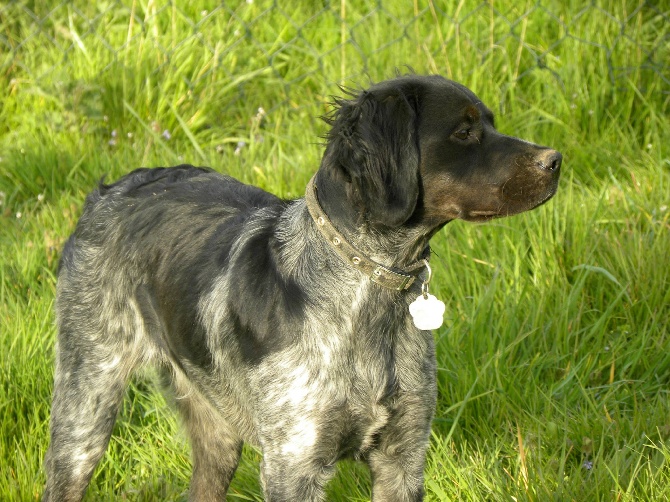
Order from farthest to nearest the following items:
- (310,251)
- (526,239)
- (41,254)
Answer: (41,254) < (526,239) < (310,251)

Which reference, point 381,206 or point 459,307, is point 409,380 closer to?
point 381,206

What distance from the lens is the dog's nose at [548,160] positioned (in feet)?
10.3

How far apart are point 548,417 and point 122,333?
61.5 inches

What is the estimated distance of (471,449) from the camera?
386 cm

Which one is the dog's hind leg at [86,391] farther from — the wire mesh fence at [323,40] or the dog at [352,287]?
the wire mesh fence at [323,40]

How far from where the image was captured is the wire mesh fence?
5.98m

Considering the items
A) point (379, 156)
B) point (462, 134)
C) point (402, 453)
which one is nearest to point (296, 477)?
point (402, 453)

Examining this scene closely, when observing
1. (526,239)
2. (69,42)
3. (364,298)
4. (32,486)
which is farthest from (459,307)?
(69,42)

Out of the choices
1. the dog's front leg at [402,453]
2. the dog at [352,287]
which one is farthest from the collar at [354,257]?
the dog's front leg at [402,453]

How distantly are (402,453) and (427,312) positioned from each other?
1.59 feet

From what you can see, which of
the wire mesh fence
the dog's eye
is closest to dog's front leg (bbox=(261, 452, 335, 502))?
the dog's eye

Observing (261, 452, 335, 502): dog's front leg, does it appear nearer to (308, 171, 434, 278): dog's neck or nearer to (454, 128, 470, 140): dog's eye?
(308, 171, 434, 278): dog's neck

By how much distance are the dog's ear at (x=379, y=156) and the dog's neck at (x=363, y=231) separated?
3cm

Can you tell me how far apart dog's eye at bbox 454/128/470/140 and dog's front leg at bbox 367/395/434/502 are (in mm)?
796
